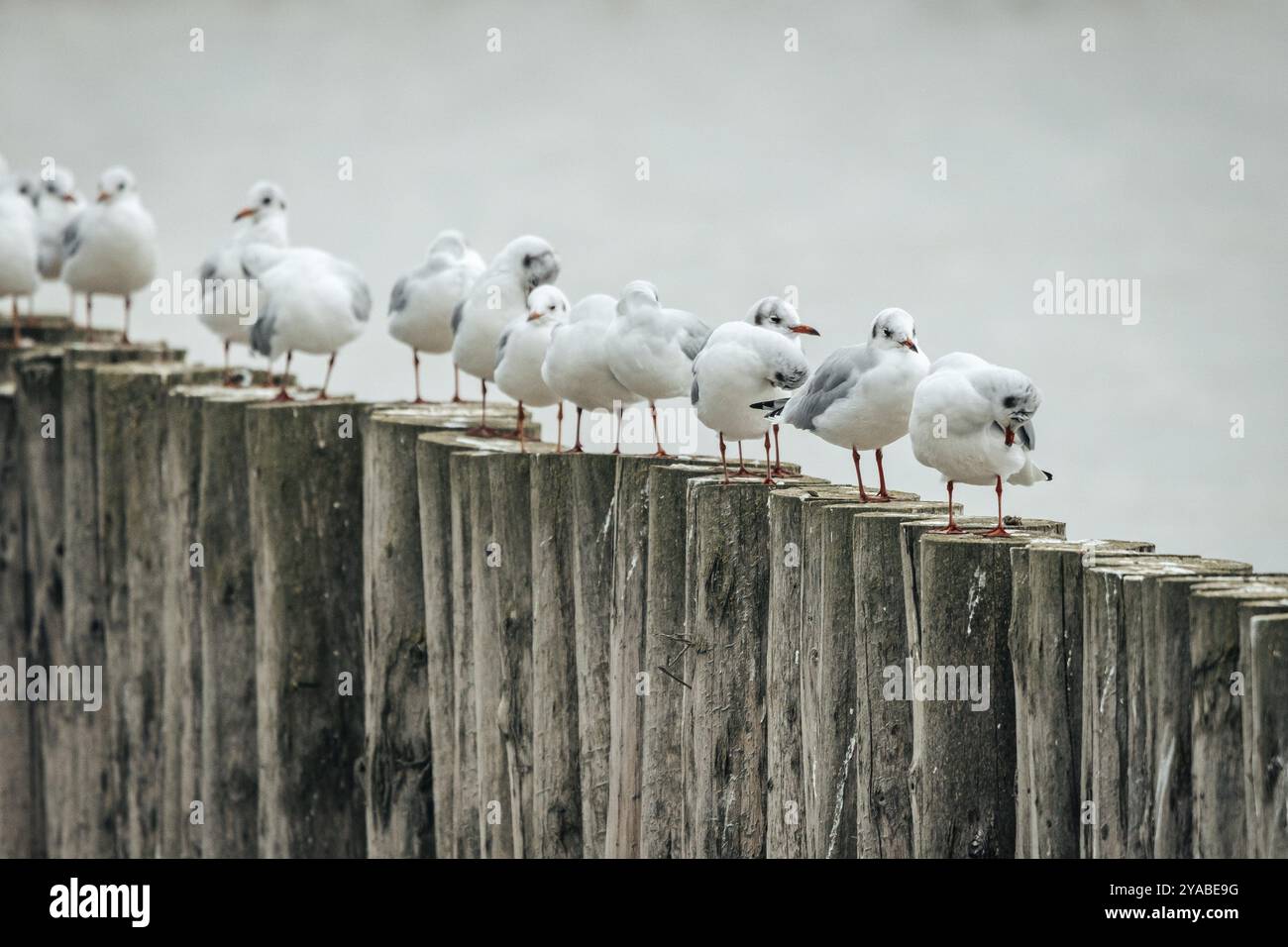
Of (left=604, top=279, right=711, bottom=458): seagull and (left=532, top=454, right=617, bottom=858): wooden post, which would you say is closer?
(left=532, top=454, right=617, bottom=858): wooden post

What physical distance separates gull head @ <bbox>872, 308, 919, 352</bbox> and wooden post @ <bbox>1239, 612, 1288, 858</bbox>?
2.45 metres

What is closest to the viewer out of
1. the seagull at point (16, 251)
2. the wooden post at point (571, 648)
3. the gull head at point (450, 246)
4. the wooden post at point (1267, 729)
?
the wooden post at point (1267, 729)

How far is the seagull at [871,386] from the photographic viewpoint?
7.49 metres

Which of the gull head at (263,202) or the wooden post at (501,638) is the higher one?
the gull head at (263,202)

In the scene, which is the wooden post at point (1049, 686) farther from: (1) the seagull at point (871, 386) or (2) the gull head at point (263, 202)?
(2) the gull head at point (263, 202)

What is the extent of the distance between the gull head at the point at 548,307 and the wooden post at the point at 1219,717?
448 centimetres

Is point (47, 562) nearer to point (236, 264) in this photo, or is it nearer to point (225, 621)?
point (236, 264)

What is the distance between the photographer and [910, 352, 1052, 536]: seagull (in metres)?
6.86

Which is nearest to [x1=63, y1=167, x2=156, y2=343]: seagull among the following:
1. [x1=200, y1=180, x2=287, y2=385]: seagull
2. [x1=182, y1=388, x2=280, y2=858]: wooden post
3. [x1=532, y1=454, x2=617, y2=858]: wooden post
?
[x1=200, y1=180, x2=287, y2=385]: seagull

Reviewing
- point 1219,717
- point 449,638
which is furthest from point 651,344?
point 1219,717

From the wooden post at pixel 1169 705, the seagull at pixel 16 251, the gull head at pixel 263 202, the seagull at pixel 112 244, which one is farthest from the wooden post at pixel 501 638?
the seagull at pixel 16 251

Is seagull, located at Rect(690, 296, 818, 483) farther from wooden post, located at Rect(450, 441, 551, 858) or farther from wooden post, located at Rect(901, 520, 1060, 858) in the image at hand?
wooden post, located at Rect(901, 520, 1060, 858)

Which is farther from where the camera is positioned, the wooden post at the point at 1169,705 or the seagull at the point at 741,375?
the seagull at the point at 741,375

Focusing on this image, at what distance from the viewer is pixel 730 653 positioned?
734 cm
